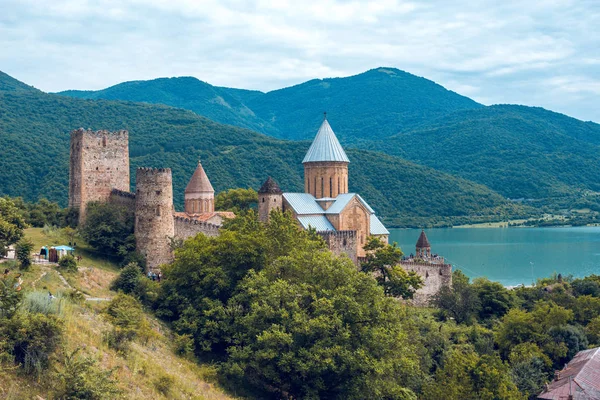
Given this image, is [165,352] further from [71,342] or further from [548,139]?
[548,139]

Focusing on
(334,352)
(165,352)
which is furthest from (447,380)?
(165,352)

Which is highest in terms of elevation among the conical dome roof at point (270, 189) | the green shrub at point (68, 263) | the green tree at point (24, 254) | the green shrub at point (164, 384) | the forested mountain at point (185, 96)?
the forested mountain at point (185, 96)

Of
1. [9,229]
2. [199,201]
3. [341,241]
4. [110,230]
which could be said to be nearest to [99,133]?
[110,230]

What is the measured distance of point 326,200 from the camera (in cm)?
3191

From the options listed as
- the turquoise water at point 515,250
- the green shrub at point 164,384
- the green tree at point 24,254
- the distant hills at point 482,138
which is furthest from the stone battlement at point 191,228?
the distant hills at point 482,138

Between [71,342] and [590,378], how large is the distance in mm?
15186

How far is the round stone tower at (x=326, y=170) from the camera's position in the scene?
32.7 m

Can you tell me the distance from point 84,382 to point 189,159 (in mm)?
51938

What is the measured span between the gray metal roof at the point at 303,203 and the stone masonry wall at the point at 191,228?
18.5 ft

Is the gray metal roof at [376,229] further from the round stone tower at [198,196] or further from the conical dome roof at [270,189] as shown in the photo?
the round stone tower at [198,196]

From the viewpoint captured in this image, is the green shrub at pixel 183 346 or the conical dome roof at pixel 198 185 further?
the conical dome roof at pixel 198 185

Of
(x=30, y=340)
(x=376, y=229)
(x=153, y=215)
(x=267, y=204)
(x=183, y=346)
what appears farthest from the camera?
(x=376, y=229)

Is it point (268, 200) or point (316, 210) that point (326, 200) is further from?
point (268, 200)

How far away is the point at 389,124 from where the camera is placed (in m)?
184
